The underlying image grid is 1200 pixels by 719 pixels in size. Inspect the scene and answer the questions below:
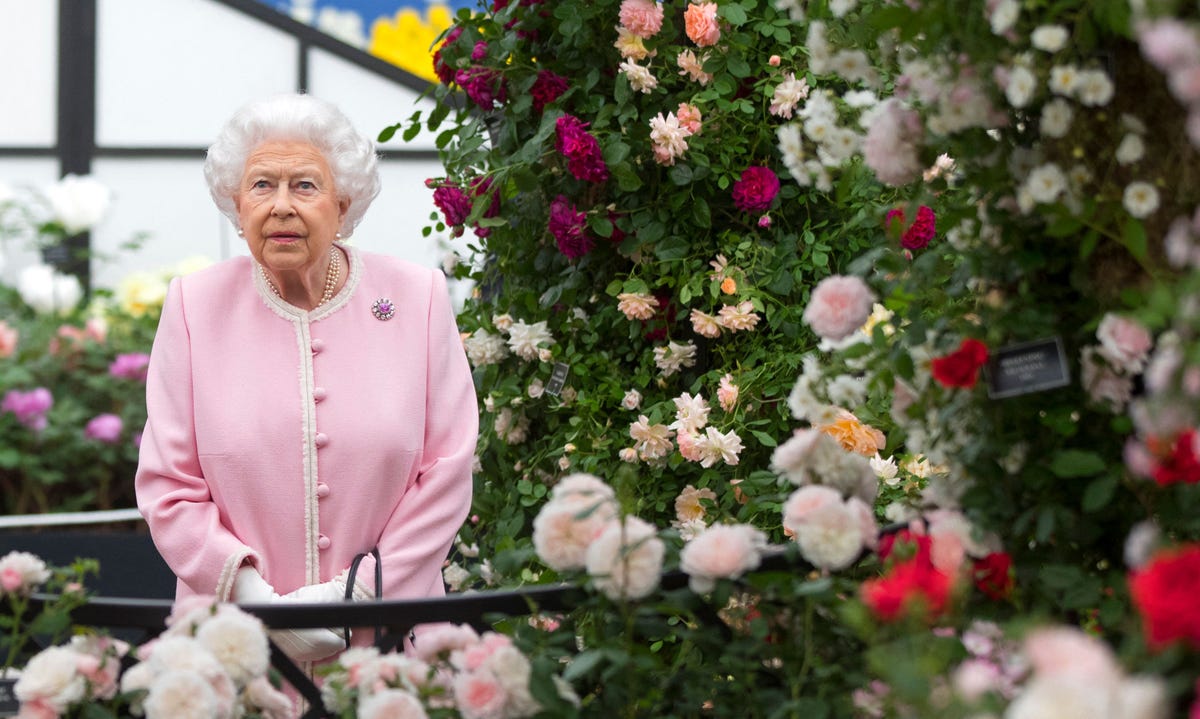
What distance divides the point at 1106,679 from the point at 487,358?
6.94 ft

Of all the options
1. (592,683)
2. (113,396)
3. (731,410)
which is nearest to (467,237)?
(113,396)

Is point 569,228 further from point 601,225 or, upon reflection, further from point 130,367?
point 130,367

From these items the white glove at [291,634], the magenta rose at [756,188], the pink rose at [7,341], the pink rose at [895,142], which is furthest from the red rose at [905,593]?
the pink rose at [7,341]

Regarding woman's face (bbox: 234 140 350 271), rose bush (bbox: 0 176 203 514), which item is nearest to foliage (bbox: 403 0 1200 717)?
woman's face (bbox: 234 140 350 271)

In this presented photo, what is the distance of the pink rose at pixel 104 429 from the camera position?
4.88 meters

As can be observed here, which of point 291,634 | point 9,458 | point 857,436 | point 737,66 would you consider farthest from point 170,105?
point 291,634

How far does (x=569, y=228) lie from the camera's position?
270 cm

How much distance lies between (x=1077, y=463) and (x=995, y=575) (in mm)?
165

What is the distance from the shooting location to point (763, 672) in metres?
1.63

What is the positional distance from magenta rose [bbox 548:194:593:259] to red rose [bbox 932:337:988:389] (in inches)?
52.1

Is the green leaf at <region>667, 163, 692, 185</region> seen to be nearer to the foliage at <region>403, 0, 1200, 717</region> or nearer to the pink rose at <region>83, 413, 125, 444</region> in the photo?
the foliage at <region>403, 0, 1200, 717</region>

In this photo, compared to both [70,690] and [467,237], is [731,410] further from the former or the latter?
[467,237]

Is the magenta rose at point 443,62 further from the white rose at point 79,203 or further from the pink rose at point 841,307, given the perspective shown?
the white rose at point 79,203

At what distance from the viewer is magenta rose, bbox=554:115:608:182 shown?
2619 mm
